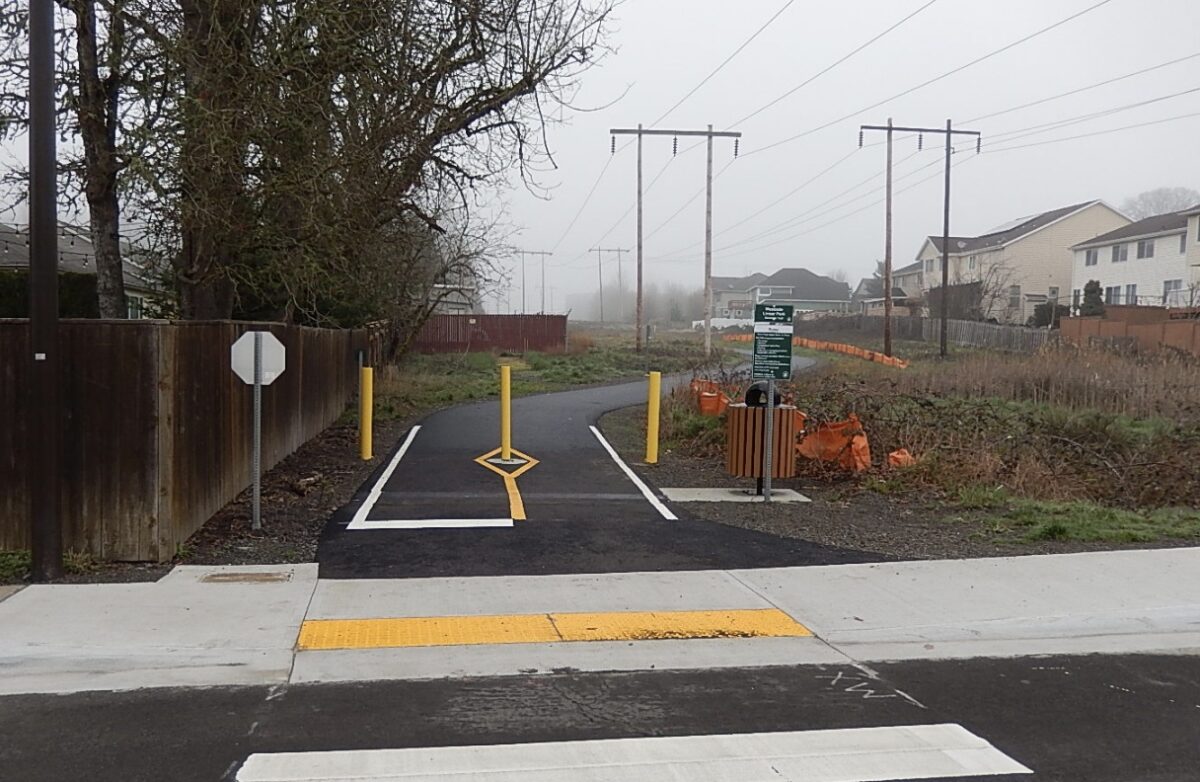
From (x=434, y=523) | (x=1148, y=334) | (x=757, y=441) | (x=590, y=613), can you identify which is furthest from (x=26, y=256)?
(x=1148, y=334)

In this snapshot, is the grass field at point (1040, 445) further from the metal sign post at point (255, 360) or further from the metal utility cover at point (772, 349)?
the metal sign post at point (255, 360)

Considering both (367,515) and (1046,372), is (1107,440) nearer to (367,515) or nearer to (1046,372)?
(1046,372)

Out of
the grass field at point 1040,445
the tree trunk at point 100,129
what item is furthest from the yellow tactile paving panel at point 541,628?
the tree trunk at point 100,129

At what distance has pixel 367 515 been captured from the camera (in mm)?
10547

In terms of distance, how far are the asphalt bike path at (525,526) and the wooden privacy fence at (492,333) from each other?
106ft

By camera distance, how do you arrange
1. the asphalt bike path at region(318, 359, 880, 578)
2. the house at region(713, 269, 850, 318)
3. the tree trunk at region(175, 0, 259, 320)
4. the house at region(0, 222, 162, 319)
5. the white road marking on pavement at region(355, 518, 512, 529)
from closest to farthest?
the asphalt bike path at region(318, 359, 880, 578)
the white road marking on pavement at region(355, 518, 512, 529)
the tree trunk at region(175, 0, 259, 320)
the house at region(0, 222, 162, 319)
the house at region(713, 269, 850, 318)

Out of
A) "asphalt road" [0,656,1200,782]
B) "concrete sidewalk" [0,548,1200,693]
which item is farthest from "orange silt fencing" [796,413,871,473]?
"asphalt road" [0,656,1200,782]

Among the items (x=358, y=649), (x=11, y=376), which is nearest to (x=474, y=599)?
(x=358, y=649)

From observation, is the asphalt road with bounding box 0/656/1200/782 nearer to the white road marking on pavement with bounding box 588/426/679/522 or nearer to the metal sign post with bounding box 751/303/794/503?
the white road marking on pavement with bounding box 588/426/679/522

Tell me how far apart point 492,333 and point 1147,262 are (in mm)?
35569

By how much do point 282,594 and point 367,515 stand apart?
3.11 meters

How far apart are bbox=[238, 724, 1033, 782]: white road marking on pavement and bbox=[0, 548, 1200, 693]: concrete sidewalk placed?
117 cm

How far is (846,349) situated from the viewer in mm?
52500

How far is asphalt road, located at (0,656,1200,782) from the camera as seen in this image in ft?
15.6
